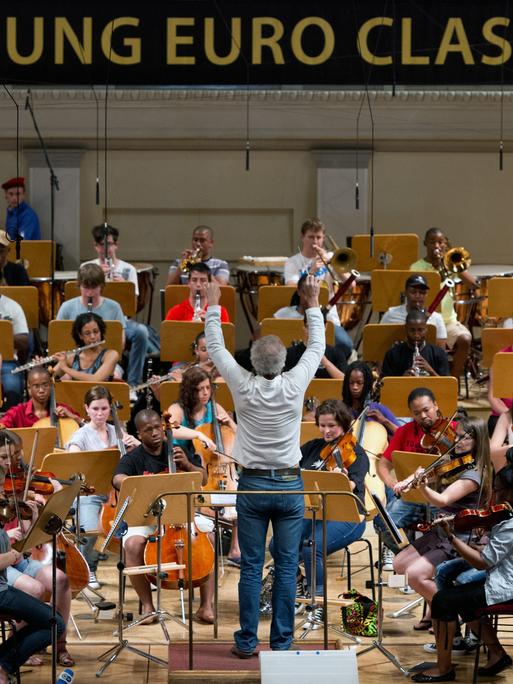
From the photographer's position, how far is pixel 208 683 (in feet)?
19.9

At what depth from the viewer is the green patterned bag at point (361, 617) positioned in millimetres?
6824

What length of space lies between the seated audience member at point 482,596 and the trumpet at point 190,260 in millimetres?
4839

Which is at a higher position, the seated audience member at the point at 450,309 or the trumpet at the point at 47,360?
the seated audience member at the point at 450,309

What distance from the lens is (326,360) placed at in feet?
29.8

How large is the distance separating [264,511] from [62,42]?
6174mm

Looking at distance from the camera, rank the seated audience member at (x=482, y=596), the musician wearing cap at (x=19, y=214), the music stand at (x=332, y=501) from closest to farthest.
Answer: the seated audience member at (x=482, y=596) → the music stand at (x=332, y=501) → the musician wearing cap at (x=19, y=214)

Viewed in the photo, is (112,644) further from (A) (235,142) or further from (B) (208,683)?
(A) (235,142)

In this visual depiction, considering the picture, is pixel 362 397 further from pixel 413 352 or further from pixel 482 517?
pixel 482 517

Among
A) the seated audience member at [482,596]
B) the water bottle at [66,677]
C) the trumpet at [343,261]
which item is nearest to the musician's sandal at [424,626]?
the seated audience member at [482,596]

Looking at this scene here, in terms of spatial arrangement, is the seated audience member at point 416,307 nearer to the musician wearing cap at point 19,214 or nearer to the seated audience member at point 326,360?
the seated audience member at point 326,360

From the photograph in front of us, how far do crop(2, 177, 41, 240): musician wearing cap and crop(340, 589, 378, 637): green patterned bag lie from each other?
18.2ft

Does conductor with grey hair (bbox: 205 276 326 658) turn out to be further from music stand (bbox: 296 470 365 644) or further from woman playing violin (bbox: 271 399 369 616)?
woman playing violin (bbox: 271 399 369 616)

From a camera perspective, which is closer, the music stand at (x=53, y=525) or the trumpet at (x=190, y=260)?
the music stand at (x=53, y=525)

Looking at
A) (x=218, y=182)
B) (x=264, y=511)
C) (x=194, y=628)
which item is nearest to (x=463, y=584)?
(x=264, y=511)
